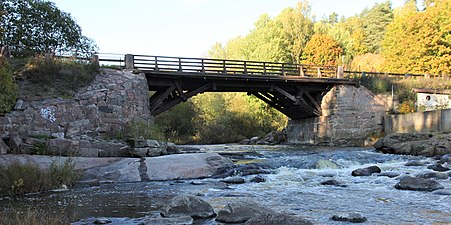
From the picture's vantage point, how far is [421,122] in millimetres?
22609

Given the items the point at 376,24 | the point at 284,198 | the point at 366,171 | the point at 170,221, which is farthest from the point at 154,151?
the point at 376,24

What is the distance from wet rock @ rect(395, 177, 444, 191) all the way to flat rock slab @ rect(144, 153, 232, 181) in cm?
545

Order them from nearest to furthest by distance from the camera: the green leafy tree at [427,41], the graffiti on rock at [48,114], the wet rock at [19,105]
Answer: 1. the wet rock at [19,105]
2. the graffiti on rock at [48,114]
3. the green leafy tree at [427,41]

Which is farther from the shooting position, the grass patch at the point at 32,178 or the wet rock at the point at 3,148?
the wet rock at the point at 3,148

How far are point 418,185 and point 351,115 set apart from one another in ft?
65.2

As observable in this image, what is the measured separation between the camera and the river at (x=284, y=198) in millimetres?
6594

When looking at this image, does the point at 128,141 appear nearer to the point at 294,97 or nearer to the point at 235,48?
the point at 294,97

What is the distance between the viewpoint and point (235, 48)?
2050 inches

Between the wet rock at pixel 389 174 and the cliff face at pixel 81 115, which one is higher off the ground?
the cliff face at pixel 81 115

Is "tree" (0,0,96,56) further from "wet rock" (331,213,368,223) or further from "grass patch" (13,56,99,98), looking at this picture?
"wet rock" (331,213,368,223)

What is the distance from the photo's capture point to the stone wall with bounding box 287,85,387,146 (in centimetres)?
2805

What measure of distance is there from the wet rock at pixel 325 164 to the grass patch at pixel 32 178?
25.9ft

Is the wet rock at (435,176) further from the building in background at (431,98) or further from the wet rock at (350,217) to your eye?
the building in background at (431,98)

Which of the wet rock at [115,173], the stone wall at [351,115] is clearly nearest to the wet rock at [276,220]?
the wet rock at [115,173]
